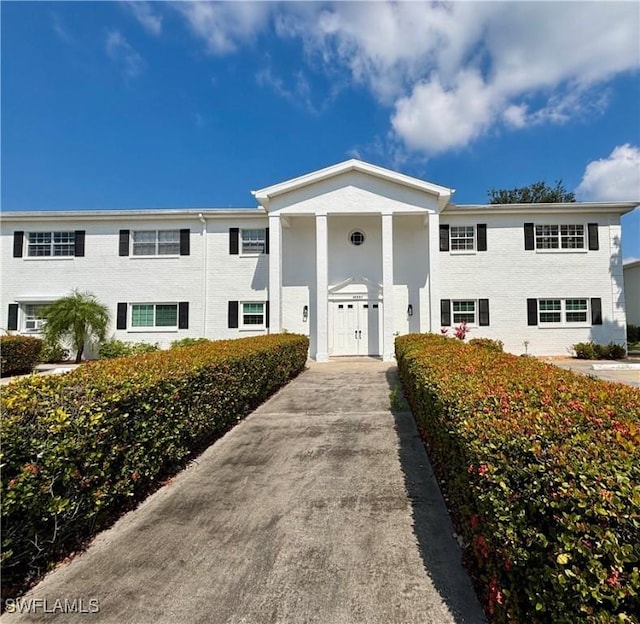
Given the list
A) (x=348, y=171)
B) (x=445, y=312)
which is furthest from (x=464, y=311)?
(x=348, y=171)

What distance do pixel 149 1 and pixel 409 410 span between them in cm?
920

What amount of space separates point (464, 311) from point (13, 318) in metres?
18.7

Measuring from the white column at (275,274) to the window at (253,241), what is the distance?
1161mm

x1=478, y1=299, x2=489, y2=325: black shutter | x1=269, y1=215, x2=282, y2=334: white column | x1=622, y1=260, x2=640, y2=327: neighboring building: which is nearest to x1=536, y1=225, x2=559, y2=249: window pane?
x1=478, y1=299, x2=489, y2=325: black shutter

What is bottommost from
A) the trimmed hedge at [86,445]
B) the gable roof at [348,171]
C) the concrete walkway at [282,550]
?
the concrete walkway at [282,550]

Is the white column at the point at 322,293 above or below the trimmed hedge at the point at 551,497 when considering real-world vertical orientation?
above

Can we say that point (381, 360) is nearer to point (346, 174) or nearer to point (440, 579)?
point (346, 174)

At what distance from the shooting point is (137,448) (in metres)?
3.73

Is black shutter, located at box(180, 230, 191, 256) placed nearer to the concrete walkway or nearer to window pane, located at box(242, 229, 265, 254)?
window pane, located at box(242, 229, 265, 254)

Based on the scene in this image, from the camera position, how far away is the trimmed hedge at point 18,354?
40.7 ft

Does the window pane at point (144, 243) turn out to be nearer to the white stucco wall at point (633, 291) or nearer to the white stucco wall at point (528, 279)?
the white stucco wall at point (528, 279)

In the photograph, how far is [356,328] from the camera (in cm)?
1594

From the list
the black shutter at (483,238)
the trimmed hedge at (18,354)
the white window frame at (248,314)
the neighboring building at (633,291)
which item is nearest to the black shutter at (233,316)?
the white window frame at (248,314)

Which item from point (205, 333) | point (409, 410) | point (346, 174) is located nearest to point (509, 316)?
point (346, 174)
